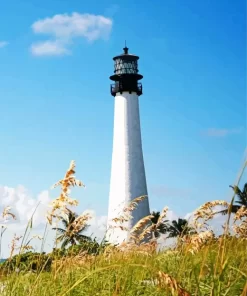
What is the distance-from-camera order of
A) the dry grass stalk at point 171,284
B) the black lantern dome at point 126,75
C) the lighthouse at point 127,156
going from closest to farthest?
the dry grass stalk at point 171,284
the lighthouse at point 127,156
the black lantern dome at point 126,75

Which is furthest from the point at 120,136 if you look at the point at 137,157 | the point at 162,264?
the point at 162,264

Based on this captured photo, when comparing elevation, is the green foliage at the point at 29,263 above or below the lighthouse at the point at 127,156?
below

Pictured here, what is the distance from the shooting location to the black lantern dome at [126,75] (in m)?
37.8

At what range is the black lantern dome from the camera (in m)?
37.8

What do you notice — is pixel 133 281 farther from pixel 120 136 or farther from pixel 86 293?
pixel 120 136

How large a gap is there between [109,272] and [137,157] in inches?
1216

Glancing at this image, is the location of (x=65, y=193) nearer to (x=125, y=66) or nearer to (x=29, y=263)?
(x=29, y=263)

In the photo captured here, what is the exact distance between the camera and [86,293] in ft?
15.0

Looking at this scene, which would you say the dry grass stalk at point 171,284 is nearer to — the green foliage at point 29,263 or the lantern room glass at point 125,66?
the green foliage at point 29,263

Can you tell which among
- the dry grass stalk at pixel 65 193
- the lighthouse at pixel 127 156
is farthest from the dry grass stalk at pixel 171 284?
the lighthouse at pixel 127 156

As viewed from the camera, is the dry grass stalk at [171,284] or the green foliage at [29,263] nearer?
the dry grass stalk at [171,284]

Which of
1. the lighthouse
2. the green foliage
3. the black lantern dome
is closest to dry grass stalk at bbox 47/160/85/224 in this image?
the green foliage

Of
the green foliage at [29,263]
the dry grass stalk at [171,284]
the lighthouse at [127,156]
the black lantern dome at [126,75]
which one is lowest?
the dry grass stalk at [171,284]

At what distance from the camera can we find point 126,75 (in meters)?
38.8
